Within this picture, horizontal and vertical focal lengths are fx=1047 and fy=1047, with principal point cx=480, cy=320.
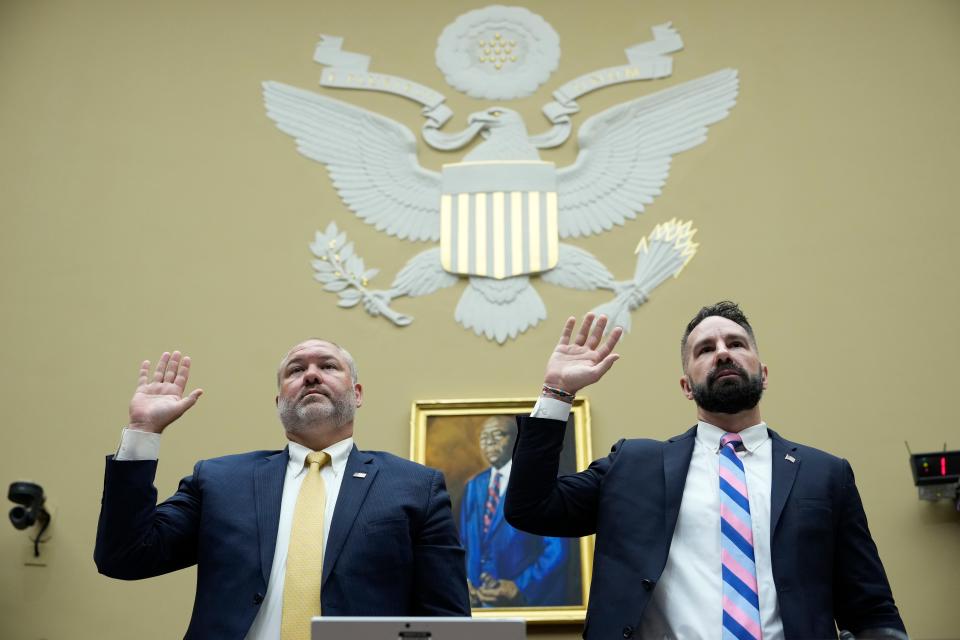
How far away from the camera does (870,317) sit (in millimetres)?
5059

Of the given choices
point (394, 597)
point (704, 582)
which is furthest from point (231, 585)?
point (704, 582)

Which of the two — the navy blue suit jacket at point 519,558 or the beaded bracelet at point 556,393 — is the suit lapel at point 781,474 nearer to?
the beaded bracelet at point 556,393

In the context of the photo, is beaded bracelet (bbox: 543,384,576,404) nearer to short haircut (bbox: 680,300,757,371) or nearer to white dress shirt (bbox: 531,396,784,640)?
white dress shirt (bbox: 531,396,784,640)

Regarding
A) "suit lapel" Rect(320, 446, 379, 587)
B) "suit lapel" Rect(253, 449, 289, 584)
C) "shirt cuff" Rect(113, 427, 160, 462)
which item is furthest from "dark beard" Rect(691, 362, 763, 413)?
"shirt cuff" Rect(113, 427, 160, 462)

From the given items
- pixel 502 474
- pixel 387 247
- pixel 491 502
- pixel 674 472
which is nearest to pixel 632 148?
pixel 387 247

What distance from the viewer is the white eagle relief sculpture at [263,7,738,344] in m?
5.20

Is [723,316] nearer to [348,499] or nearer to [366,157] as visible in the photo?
[348,499]

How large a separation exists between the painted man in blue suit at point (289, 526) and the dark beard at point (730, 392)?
0.82 metres

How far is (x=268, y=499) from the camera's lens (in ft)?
9.53

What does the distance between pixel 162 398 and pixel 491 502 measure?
2.11 metres

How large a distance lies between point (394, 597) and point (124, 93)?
12.8ft

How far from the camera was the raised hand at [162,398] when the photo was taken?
9.36 feet

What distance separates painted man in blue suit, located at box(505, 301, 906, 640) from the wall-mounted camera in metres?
2.81

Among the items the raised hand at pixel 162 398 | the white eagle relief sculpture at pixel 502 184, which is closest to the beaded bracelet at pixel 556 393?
the raised hand at pixel 162 398
